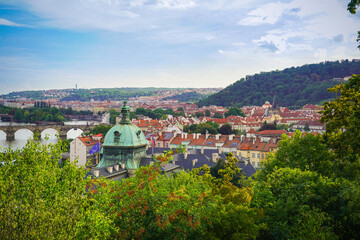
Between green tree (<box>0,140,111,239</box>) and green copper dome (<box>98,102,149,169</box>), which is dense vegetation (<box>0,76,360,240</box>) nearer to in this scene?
green tree (<box>0,140,111,239</box>)

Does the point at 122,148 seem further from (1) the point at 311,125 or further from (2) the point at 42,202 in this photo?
(1) the point at 311,125

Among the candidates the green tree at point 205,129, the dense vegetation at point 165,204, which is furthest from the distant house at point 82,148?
the dense vegetation at point 165,204

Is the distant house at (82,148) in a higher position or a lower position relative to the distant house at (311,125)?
higher

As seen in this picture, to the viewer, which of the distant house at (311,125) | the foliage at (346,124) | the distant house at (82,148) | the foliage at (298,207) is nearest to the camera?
the foliage at (298,207)

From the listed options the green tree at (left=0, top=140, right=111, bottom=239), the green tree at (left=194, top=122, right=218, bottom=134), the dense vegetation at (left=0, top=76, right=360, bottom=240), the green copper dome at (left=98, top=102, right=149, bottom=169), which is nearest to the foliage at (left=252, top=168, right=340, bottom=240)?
the dense vegetation at (left=0, top=76, right=360, bottom=240)

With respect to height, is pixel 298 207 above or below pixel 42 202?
below

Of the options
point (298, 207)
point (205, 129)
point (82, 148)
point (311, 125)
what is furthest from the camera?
point (311, 125)

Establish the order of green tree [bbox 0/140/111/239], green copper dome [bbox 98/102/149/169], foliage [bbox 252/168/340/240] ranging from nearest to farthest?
1. green tree [bbox 0/140/111/239]
2. foliage [bbox 252/168/340/240]
3. green copper dome [bbox 98/102/149/169]

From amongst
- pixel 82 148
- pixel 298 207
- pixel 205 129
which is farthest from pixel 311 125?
pixel 298 207

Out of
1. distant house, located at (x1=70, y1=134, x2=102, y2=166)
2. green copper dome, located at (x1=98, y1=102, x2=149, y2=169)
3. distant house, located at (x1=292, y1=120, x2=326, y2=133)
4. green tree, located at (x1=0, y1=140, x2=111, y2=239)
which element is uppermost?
green tree, located at (x1=0, y1=140, x2=111, y2=239)

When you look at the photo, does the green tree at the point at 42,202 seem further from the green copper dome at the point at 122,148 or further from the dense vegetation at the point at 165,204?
the green copper dome at the point at 122,148
